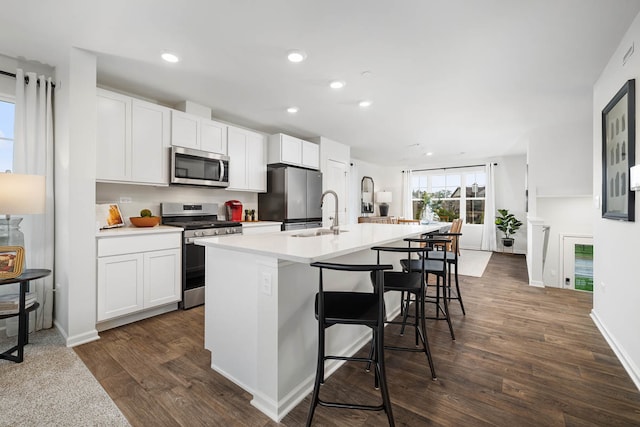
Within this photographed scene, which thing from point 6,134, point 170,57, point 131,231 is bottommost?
point 131,231

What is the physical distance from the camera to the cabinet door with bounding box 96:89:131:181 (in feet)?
9.21

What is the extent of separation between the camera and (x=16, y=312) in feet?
7.16

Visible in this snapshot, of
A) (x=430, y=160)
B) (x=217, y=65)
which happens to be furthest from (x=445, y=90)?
(x=430, y=160)

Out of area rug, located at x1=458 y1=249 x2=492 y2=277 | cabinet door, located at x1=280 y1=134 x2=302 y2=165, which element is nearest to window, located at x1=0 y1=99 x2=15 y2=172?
cabinet door, located at x1=280 y1=134 x2=302 y2=165

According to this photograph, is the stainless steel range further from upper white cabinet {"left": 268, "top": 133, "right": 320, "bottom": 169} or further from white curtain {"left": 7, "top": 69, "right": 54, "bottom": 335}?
upper white cabinet {"left": 268, "top": 133, "right": 320, "bottom": 169}

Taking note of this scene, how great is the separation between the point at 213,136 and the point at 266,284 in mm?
2849

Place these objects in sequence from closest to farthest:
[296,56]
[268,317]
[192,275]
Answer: [268,317]
[296,56]
[192,275]

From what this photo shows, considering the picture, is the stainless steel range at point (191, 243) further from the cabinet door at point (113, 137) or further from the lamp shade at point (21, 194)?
the lamp shade at point (21, 194)

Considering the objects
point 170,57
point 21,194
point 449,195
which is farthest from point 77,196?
point 449,195

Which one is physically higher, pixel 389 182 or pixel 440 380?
pixel 389 182

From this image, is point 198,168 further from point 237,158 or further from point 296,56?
point 296,56

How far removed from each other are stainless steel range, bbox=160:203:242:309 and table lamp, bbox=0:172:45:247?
1201 mm

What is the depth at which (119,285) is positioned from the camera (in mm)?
2709

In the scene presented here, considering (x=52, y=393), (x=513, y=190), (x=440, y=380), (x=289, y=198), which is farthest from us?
(x=513, y=190)
